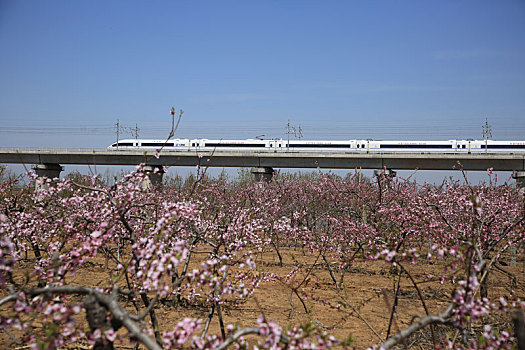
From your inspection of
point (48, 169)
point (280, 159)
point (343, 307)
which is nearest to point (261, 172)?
point (280, 159)

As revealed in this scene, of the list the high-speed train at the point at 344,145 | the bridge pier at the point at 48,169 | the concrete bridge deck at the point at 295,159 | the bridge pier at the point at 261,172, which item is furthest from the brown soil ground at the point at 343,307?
the bridge pier at the point at 48,169

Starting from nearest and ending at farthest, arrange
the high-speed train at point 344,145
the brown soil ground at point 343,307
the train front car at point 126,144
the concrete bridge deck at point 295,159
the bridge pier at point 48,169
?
the brown soil ground at point 343,307 < the concrete bridge deck at point 295,159 < the high-speed train at point 344,145 < the bridge pier at point 48,169 < the train front car at point 126,144

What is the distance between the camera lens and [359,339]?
7.61m

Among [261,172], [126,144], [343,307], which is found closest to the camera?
[343,307]

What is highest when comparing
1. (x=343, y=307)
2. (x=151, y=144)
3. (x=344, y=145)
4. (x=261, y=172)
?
(x=151, y=144)

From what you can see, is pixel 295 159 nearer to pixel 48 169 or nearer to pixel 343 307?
pixel 48 169

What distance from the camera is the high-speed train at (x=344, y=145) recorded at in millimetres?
41094

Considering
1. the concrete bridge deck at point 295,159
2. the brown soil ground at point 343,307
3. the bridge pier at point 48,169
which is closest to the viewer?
the brown soil ground at point 343,307

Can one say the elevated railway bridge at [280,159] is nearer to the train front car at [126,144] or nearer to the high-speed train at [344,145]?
the high-speed train at [344,145]

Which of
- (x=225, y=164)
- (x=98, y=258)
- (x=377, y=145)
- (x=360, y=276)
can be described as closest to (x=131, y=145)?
(x=225, y=164)

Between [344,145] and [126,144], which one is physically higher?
[126,144]

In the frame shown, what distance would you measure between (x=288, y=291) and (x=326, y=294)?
100cm

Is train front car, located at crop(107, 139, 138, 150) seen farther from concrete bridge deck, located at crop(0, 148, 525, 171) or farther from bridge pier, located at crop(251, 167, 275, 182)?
bridge pier, located at crop(251, 167, 275, 182)

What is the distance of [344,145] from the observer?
148 ft
